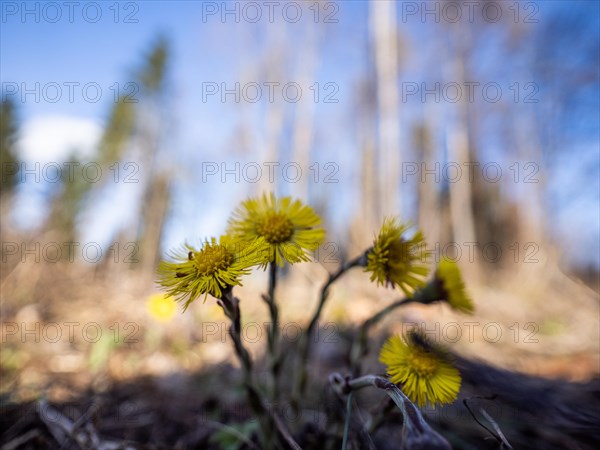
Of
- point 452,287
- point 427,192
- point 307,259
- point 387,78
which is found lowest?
point 452,287

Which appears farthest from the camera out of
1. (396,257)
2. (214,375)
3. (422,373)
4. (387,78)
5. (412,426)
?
(387,78)

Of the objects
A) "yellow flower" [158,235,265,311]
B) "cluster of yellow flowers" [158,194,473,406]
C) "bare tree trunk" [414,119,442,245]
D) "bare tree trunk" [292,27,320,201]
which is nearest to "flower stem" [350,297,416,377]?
"cluster of yellow flowers" [158,194,473,406]

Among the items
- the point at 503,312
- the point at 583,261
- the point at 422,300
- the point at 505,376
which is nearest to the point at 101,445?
the point at 422,300

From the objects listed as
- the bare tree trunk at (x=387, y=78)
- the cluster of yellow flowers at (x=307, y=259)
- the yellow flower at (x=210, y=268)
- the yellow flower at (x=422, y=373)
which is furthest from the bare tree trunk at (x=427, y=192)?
the yellow flower at (x=210, y=268)

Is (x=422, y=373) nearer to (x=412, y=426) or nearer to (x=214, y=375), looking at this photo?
(x=412, y=426)

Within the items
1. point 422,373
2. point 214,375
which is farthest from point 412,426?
point 214,375
